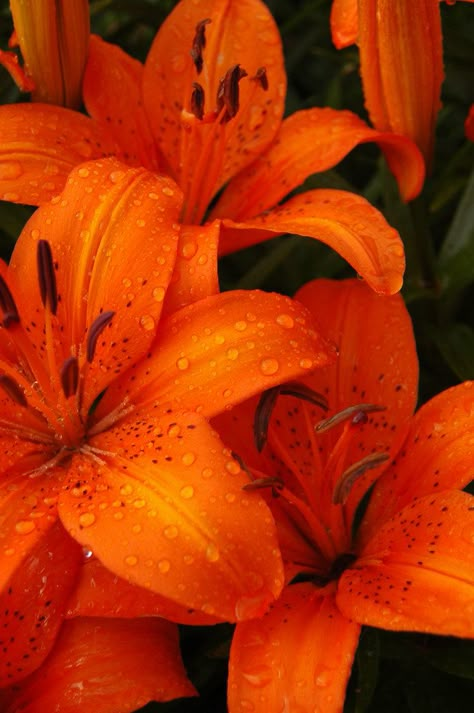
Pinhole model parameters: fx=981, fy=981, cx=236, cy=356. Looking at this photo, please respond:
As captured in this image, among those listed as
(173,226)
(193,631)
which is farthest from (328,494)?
(173,226)

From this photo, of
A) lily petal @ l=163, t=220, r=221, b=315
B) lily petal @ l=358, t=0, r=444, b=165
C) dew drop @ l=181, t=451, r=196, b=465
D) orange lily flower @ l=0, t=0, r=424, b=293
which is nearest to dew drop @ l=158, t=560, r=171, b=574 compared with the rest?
dew drop @ l=181, t=451, r=196, b=465

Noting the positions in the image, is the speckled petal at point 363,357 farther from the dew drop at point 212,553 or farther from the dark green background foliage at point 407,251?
the dew drop at point 212,553

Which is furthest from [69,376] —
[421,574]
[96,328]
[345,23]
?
[345,23]

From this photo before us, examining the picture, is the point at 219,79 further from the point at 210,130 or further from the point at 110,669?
the point at 110,669

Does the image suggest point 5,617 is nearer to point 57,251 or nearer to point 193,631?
point 193,631

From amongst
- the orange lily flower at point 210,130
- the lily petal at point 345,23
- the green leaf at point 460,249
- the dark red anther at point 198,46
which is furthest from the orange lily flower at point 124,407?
the green leaf at point 460,249
